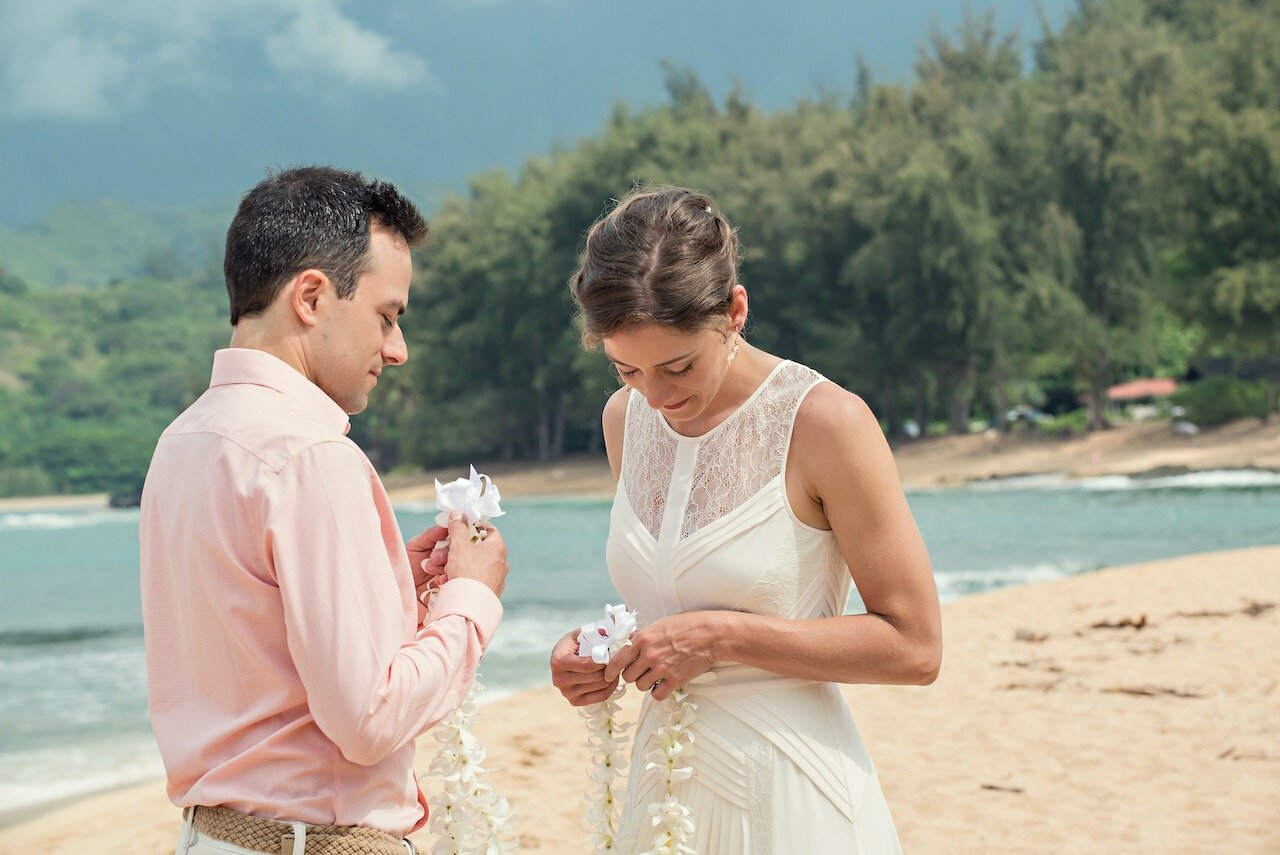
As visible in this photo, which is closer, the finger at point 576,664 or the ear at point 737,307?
the finger at point 576,664

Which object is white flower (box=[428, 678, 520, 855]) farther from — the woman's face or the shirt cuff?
the woman's face

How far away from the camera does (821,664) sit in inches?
104

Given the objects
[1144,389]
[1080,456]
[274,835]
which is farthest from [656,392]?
[1144,389]

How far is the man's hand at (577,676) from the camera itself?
268cm

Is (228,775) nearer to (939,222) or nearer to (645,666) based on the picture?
(645,666)

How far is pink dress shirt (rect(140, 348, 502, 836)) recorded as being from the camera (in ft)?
6.71

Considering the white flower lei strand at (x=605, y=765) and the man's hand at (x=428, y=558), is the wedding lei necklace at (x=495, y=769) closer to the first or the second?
the white flower lei strand at (x=605, y=765)

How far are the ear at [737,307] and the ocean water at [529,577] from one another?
864 cm

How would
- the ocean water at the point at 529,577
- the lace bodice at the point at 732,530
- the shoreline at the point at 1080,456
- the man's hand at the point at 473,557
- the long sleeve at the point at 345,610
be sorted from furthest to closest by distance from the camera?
the shoreline at the point at 1080,456, the ocean water at the point at 529,577, the lace bodice at the point at 732,530, the man's hand at the point at 473,557, the long sleeve at the point at 345,610

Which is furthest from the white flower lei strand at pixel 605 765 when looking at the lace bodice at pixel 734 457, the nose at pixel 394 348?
the nose at pixel 394 348

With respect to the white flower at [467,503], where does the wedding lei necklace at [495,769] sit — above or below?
below

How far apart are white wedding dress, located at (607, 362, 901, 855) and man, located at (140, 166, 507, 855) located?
609 mm

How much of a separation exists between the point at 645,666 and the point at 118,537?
50323 mm

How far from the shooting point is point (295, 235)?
2217 mm
